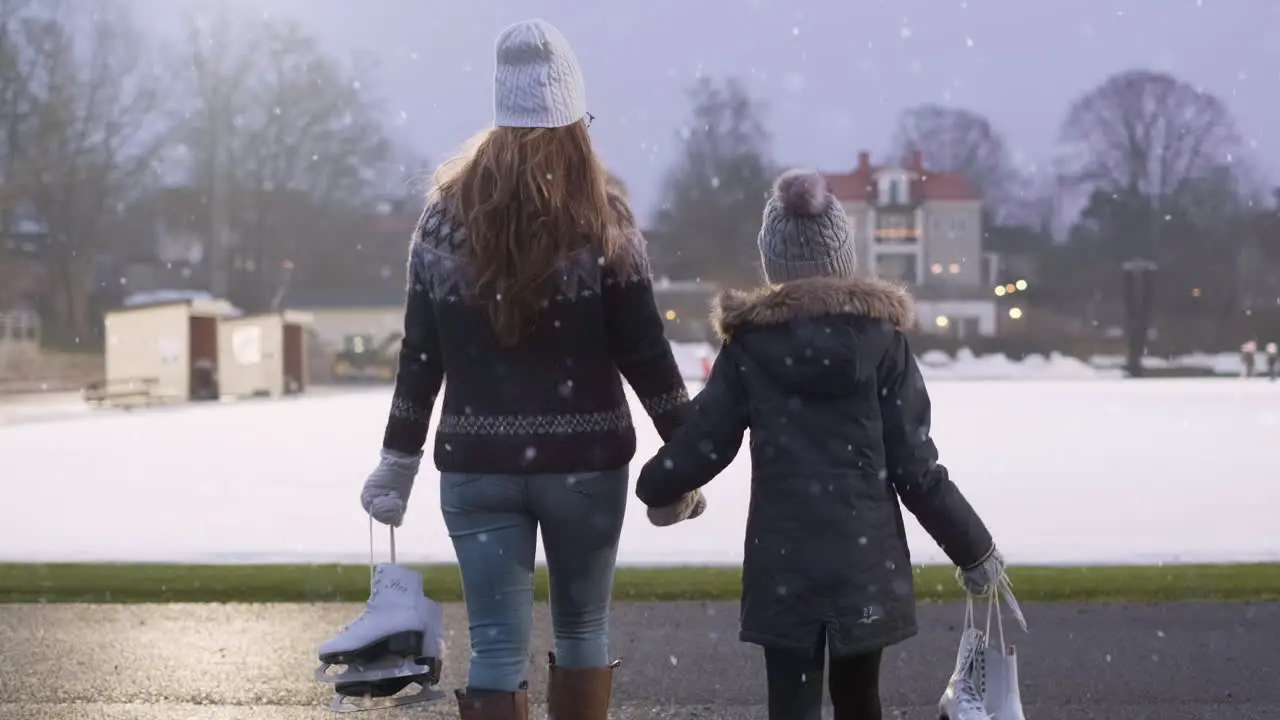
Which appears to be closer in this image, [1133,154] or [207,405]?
[207,405]

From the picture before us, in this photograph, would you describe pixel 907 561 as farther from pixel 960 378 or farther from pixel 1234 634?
pixel 960 378

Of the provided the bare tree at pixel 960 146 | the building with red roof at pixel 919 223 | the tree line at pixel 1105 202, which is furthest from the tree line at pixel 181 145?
the bare tree at pixel 960 146

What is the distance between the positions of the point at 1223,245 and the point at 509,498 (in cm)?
4731

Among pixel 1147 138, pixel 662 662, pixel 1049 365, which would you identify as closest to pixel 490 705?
pixel 662 662

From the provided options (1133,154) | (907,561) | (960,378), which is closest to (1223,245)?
(1133,154)

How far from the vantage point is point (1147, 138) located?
49.2 meters

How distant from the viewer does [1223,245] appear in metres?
46.3

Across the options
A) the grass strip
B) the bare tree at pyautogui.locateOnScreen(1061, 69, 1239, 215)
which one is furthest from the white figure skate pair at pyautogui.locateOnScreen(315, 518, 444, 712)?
the bare tree at pyautogui.locateOnScreen(1061, 69, 1239, 215)

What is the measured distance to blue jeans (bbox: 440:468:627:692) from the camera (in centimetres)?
290

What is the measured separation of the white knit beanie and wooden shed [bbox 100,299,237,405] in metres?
30.8

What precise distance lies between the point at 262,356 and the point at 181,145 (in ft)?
37.4

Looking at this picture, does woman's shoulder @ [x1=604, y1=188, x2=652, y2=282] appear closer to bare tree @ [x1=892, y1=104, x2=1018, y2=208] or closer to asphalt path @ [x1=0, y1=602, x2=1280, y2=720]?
asphalt path @ [x1=0, y1=602, x2=1280, y2=720]

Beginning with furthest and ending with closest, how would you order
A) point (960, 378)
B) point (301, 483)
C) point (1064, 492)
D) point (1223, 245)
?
point (1223, 245) → point (960, 378) → point (301, 483) → point (1064, 492)

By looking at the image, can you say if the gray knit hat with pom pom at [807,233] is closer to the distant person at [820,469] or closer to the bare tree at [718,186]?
the distant person at [820,469]
